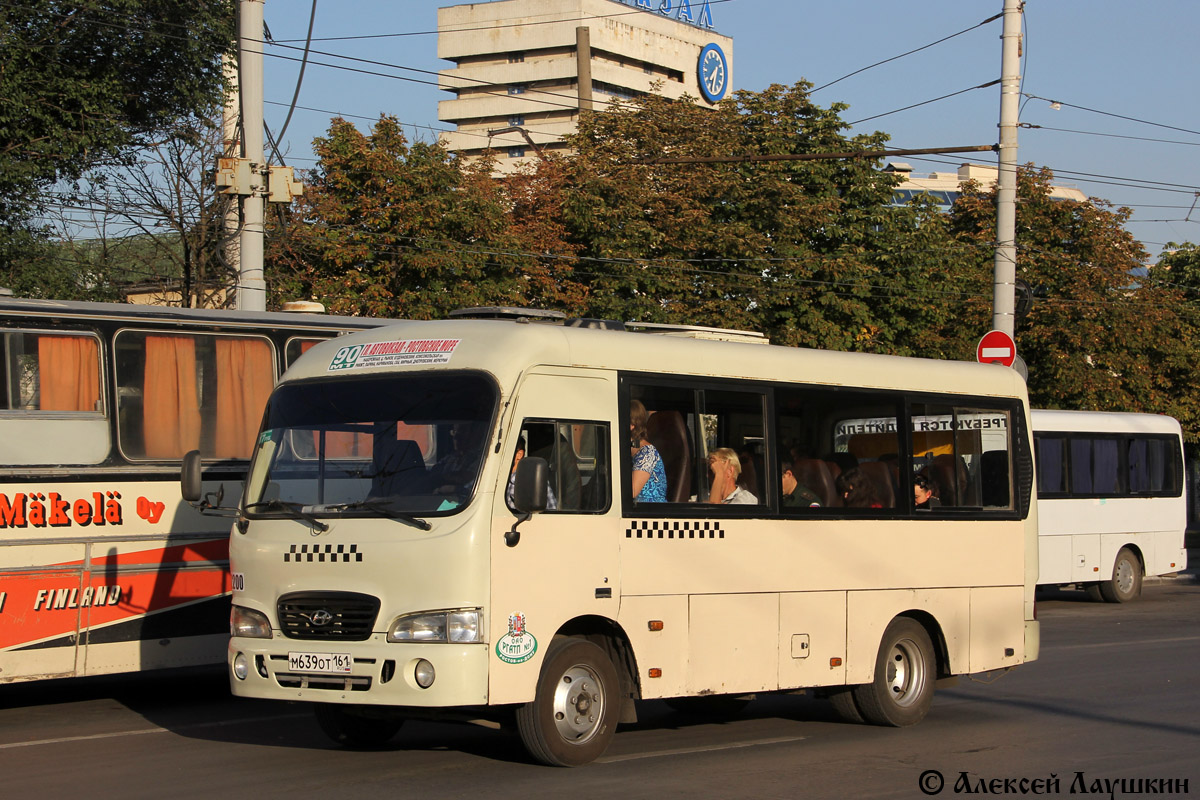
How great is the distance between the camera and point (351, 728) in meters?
A: 9.77

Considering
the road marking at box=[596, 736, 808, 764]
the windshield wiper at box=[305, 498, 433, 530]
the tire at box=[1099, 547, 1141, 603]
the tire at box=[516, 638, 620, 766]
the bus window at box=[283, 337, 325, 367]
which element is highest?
the bus window at box=[283, 337, 325, 367]

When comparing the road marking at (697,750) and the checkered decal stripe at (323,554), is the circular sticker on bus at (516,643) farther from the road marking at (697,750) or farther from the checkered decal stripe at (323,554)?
the road marking at (697,750)

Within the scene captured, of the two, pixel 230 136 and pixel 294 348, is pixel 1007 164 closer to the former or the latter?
pixel 294 348

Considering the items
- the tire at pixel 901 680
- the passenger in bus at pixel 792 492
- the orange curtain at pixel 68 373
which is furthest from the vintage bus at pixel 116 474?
the tire at pixel 901 680

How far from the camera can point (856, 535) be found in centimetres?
1098

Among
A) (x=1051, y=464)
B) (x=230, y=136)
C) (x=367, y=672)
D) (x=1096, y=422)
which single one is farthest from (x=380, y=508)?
(x=1096, y=422)

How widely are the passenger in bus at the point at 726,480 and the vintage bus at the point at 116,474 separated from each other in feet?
15.7

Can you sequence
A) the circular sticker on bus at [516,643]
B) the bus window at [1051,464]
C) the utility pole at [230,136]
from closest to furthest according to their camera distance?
the circular sticker on bus at [516,643], the utility pole at [230,136], the bus window at [1051,464]

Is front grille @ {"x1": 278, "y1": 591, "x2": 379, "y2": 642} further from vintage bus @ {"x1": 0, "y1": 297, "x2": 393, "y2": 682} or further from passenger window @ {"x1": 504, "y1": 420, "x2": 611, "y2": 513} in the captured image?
vintage bus @ {"x1": 0, "y1": 297, "x2": 393, "y2": 682}

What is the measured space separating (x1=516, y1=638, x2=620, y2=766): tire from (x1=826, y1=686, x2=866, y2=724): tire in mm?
2735

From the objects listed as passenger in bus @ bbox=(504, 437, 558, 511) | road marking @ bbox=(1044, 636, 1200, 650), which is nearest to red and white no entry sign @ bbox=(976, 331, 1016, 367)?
road marking @ bbox=(1044, 636, 1200, 650)

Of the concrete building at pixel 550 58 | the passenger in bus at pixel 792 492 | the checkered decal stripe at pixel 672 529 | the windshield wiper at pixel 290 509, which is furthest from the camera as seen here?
the concrete building at pixel 550 58

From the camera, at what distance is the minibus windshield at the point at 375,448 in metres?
8.66

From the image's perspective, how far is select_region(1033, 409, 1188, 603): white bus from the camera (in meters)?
24.2
